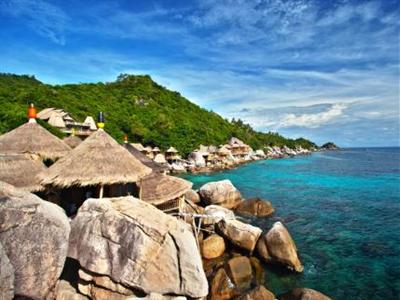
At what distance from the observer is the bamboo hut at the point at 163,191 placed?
1172 centimetres

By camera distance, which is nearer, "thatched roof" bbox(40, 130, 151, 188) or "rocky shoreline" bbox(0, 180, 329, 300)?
"rocky shoreline" bbox(0, 180, 329, 300)

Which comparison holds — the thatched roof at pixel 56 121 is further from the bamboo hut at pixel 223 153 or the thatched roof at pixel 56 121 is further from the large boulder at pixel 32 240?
the bamboo hut at pixel 223 153

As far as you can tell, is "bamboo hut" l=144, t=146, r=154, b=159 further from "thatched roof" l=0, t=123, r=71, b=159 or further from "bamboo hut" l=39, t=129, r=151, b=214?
"bamboo hut" l=39, t=129, r=151, b=214

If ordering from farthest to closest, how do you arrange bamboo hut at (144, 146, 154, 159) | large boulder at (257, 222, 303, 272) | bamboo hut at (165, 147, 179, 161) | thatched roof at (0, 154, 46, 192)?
bamboo hut at (165, 147, 179, 161)
bamboo hut at (144, 146, 154, 159)
large boulder at (257, 222, 303, 272)
thatched roof at (0, 154, 46, 192)

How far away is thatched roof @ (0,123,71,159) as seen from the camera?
12.0 meters

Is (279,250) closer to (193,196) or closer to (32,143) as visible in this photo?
(193,196)

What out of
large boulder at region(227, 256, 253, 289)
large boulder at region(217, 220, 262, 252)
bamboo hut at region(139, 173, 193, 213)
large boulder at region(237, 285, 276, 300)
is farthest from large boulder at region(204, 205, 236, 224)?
large boulder at region(237, 285, 276, 300)

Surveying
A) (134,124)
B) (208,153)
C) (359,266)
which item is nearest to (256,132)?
(208,153)

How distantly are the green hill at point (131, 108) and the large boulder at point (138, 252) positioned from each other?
21.8 metres

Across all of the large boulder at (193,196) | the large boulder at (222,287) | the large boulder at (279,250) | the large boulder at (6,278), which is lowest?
the large boulder at (222,287)

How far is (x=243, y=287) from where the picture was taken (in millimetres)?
9500

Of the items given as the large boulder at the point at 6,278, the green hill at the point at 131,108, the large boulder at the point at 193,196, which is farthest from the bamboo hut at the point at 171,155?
the large boulder at the point at 6,278

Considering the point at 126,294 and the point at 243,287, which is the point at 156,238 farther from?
the point at 243,287

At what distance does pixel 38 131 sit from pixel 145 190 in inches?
207
